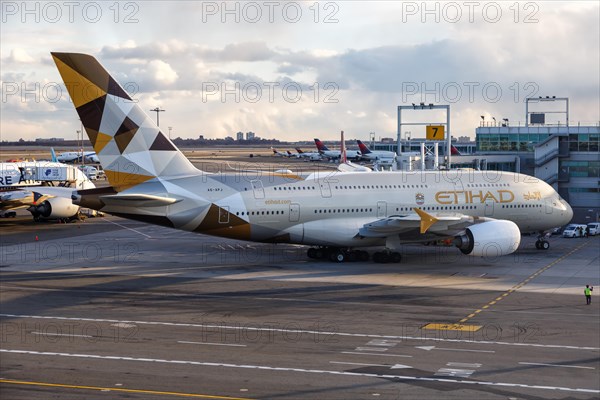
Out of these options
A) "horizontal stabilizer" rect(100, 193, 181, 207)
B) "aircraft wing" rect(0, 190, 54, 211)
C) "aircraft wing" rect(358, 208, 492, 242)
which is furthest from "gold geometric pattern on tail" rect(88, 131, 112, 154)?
"aircraft wing" rect(0, 190, 54, 211)

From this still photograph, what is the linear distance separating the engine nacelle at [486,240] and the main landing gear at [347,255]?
15.6 feet

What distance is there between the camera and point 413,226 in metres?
53.2

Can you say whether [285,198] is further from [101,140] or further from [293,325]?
[293,325]

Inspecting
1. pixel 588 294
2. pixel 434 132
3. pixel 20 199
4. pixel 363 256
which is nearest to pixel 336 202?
pixel 363 256

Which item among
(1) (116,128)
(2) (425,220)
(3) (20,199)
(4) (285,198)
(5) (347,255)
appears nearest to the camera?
(1) (116,128)

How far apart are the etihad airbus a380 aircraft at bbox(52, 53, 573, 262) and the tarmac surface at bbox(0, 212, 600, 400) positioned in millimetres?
2203

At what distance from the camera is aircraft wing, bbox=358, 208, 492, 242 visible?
5247 centimetres

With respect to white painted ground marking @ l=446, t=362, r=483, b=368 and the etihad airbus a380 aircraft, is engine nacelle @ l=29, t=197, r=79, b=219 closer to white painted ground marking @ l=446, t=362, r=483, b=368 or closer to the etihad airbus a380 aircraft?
the etihad airbus a380 aircraft

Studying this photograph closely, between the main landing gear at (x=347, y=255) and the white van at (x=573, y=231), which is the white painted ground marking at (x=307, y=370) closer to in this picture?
the main landing gear at (x=347, y=255)

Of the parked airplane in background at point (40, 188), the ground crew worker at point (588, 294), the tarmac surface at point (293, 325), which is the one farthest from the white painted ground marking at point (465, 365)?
the parked airplane in background at point (40, 188)

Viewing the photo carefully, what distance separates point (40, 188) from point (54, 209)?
3.28m

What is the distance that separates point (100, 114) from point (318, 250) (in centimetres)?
1722

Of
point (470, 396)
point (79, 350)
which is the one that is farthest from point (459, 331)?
point (79, 350)

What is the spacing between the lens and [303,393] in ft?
85.0
